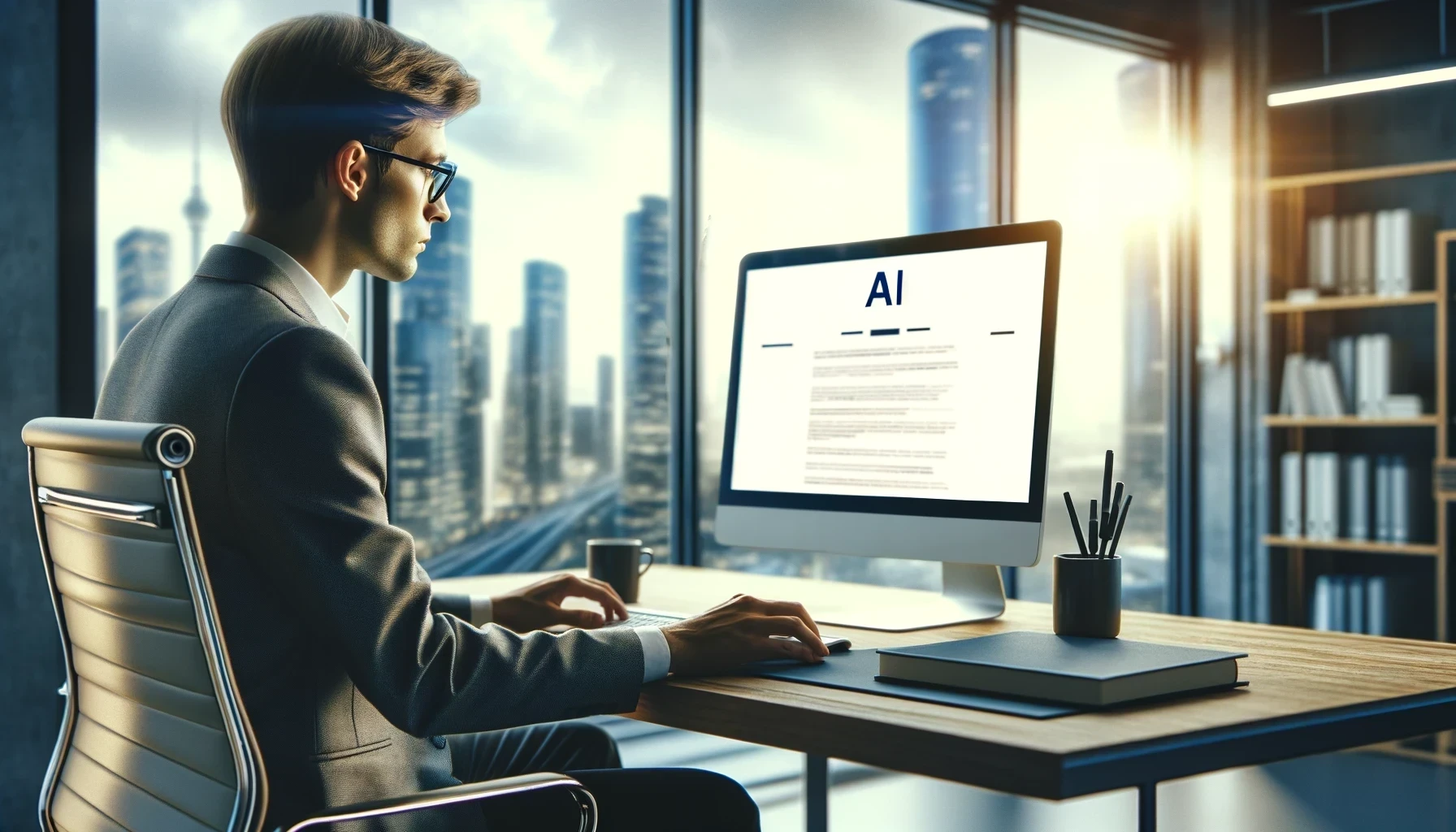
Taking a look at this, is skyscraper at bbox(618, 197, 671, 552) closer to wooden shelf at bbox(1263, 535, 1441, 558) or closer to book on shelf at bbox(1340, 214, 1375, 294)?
wooden shelf at bbox(1263, 535, 1441, 558)

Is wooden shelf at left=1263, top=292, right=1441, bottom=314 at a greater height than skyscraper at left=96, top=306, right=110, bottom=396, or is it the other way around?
wooden shelf at left=1263, top=292, right=1441, bottom=314

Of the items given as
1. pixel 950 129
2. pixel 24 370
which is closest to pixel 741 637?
pixel 24 370

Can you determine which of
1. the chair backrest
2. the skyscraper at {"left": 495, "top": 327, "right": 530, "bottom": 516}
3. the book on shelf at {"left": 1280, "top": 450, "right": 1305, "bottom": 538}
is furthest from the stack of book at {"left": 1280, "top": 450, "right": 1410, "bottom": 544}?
the chair backrest

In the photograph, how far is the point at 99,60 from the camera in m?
2.71

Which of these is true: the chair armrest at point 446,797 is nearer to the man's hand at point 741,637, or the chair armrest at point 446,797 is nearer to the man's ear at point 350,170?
the man's hand at point 741,637

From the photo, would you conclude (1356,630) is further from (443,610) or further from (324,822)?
(324,822)

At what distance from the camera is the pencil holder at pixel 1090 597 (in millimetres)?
1389

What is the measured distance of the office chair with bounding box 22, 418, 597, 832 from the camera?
0.98 m

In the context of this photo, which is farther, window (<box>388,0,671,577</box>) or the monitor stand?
window (<box>388,0,671,577</box>)

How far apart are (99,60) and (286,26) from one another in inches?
67.8

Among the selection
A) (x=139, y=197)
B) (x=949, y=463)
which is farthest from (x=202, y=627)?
(x=139, y=197)

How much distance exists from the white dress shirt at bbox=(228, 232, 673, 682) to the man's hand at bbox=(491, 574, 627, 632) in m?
0.32

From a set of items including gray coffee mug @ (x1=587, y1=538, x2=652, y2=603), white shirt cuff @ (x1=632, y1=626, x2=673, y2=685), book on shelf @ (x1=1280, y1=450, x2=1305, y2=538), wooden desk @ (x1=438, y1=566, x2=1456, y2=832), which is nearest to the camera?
wooden desk @ (x1=438, y1=566, x2=1456, y2=832)

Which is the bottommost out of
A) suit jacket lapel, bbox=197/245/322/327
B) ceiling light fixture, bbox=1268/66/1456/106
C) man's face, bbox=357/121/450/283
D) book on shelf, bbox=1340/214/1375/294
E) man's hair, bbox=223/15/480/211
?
suit jacket lapel, bbox=197/245/322/327
